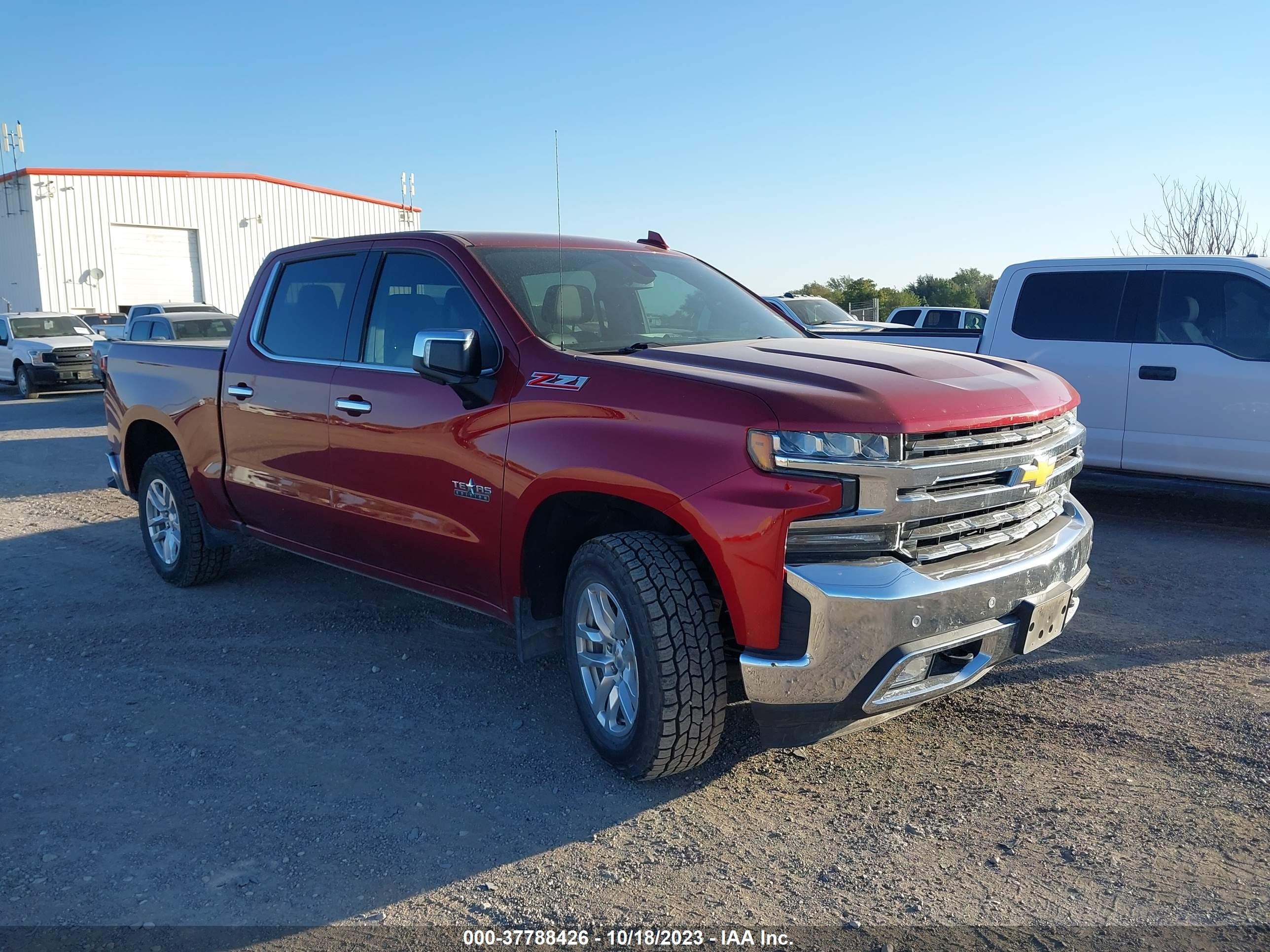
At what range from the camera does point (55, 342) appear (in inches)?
816

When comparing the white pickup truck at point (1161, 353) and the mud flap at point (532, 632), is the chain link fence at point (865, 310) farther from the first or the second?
the mud flap at point (532, 632)

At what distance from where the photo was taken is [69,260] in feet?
106

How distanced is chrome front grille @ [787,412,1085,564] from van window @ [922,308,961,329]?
16.0 m

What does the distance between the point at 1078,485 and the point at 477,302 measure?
643 cm

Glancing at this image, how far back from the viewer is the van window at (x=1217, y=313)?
7.16m

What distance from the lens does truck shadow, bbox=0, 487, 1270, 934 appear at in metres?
3.12

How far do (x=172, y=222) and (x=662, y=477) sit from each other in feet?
117

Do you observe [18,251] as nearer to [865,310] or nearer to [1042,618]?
[865,310]

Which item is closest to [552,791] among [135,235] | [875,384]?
[875,384]

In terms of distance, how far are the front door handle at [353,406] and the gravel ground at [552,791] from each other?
1.18 m

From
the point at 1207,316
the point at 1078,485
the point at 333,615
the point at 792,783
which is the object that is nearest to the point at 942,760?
the point at 792,783

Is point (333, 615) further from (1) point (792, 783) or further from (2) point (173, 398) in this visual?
(1) point (792, 783)

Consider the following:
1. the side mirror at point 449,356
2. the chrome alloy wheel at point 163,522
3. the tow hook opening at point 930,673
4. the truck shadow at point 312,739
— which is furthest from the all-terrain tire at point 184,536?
the tow hook opening at point 930,673

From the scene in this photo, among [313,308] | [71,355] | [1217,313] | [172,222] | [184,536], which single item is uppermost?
[172,222]
